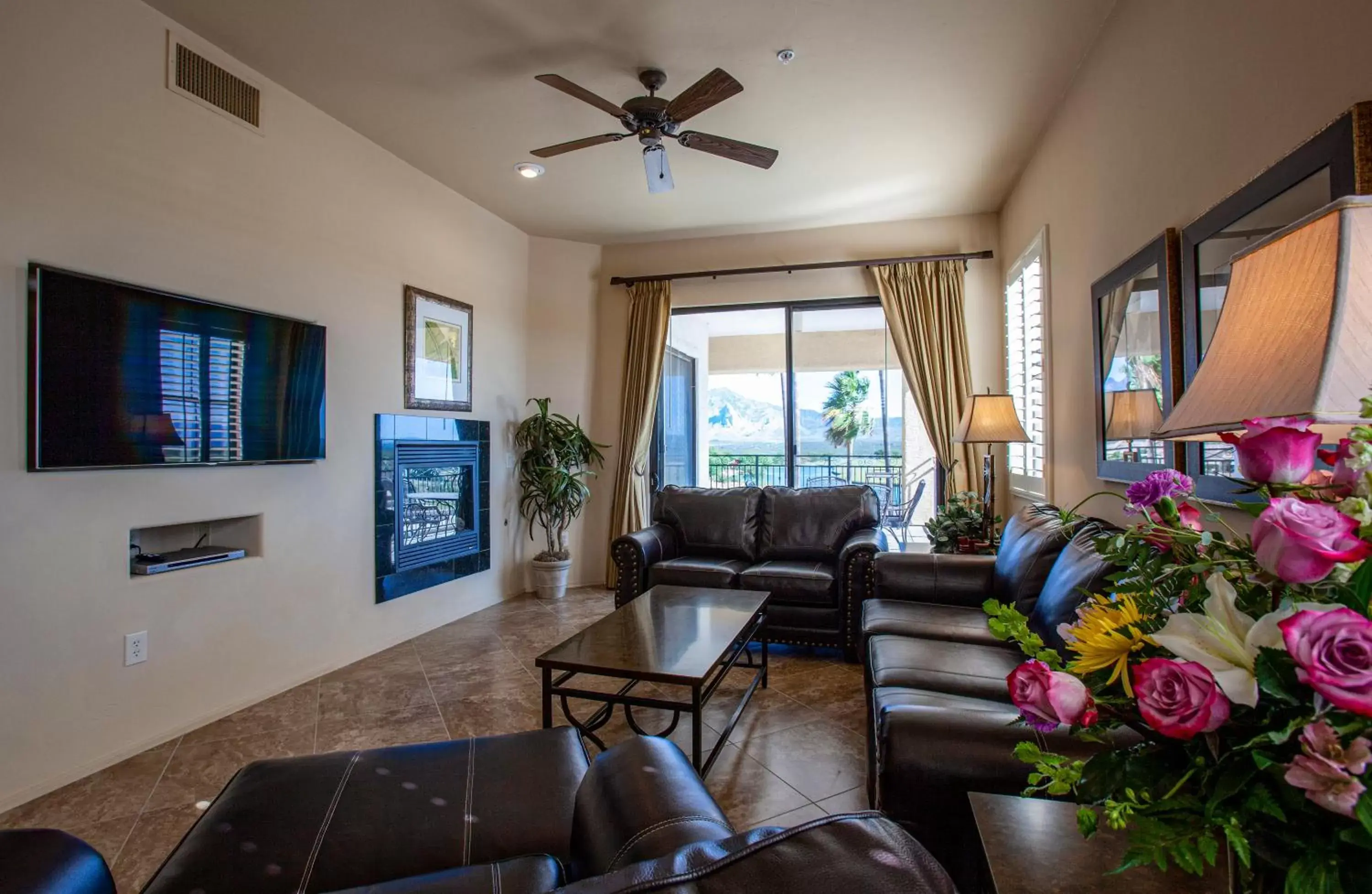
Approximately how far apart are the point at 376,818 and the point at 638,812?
0.69 meters

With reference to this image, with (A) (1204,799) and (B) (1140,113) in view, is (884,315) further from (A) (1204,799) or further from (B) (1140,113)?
(A) (1204,799)

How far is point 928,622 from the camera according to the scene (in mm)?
2533

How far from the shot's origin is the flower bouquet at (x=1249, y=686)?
0.45 meters

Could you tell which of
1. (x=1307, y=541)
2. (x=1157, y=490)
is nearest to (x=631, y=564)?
(x=1157, y=490)

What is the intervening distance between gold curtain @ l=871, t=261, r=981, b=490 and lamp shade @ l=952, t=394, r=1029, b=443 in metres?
1.18

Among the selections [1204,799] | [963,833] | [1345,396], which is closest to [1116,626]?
[1204,799]

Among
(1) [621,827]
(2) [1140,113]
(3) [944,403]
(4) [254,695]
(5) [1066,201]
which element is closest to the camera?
(1) [621,827]

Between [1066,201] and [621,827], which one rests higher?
[1066,201]

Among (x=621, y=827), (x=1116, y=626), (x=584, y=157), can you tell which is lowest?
(x=621, y=827)

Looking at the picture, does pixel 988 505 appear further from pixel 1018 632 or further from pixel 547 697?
pixel 1018 632

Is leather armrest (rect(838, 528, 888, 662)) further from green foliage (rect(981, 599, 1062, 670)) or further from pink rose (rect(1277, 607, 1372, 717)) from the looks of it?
pink rose (rect(1277, 607, 1372, 717))

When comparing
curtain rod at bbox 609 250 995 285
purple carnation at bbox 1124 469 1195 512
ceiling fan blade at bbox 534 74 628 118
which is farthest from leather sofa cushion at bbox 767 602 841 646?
curtain rod at bbox 609 250 995 285

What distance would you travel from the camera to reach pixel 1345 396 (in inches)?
24.4

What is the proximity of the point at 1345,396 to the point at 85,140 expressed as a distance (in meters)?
3.59
